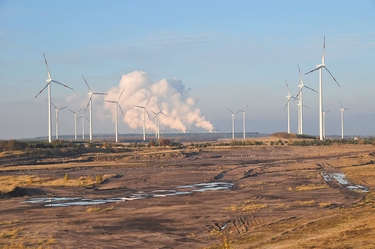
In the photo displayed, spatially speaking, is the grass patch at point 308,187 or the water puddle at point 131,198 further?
the grass patch at point 308,187

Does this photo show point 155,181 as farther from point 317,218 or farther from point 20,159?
point 20,159

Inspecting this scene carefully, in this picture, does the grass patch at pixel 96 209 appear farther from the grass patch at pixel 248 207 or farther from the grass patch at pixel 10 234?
the grass patch at pixel 248 207

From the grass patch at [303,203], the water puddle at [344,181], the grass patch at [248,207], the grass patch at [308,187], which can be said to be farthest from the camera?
the grass patch at [308,187]

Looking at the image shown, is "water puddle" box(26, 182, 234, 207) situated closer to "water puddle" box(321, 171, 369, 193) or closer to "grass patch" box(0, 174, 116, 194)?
"grass patch" box(0, 174, 116, 194)

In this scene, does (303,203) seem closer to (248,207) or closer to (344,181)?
(248,207)

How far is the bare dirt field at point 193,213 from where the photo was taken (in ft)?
80.5

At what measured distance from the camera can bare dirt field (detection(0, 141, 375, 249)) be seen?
966 inches

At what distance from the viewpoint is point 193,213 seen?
33000 millimetres

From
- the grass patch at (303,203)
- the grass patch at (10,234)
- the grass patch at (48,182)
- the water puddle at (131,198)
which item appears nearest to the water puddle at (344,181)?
the grass patch at (303,203)

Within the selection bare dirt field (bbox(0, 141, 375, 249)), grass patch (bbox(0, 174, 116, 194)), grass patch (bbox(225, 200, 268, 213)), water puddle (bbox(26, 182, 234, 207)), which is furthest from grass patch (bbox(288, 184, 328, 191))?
grass patch (bbox(0, 174, 116, 194))

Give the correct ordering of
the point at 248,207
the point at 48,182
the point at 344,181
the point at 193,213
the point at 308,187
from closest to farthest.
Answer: the point at 193,213 → the point at 248,207 → the point at 308,187 → the point at 344,181 → the point at 48,182

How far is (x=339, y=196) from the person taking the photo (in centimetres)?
3941

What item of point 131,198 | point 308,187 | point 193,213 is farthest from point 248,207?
point 308,187

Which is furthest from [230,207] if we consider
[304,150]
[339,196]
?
[304,150]
